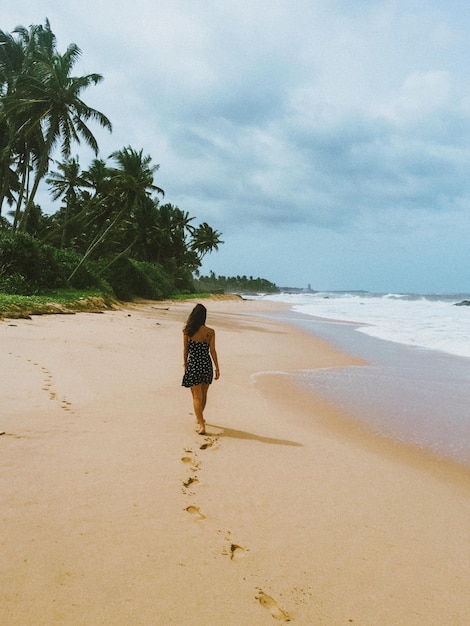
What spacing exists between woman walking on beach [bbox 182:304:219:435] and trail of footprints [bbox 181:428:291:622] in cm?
54

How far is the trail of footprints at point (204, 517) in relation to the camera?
73.9 inches

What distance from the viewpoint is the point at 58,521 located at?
94.3 inches

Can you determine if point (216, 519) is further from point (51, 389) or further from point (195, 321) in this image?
point (51, 389)

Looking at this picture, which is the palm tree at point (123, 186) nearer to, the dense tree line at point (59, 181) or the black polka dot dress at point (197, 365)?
the dense tree line at point (59, 181)

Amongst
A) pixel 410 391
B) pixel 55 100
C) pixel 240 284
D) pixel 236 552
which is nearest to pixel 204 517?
pixel 236 552

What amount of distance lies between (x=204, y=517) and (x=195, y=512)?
0.08 meters

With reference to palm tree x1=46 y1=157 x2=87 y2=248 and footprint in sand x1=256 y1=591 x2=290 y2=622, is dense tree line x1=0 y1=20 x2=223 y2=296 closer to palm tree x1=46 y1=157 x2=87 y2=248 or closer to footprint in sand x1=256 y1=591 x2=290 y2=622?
palm tree x1=46 y1=157 x2=87 y2=248

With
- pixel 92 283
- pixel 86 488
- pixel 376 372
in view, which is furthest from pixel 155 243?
pixel 86 488

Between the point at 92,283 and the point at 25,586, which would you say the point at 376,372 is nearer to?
the point at 25,586

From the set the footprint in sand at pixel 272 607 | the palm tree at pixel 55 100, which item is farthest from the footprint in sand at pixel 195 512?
the palm tree at pixel 55 100

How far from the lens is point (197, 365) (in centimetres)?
464

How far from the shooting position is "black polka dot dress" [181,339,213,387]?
4.57m

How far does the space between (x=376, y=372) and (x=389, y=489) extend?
Answer: 539 cm

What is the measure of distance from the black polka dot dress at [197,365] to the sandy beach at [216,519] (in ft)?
1.60
